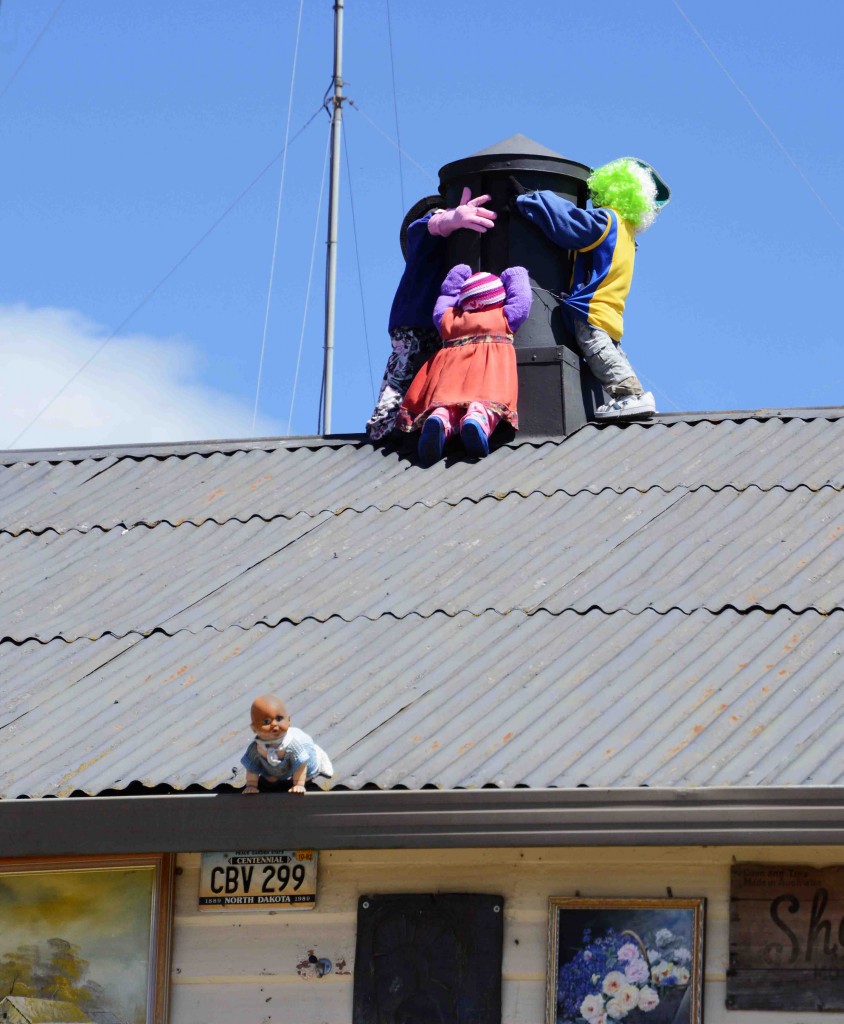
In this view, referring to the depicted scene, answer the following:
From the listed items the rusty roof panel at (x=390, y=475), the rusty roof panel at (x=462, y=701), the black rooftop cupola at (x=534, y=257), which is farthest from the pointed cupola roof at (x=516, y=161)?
the rusty roof panel at (x=462, y=701)

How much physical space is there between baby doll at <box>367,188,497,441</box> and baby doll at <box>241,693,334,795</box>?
3.91 metres

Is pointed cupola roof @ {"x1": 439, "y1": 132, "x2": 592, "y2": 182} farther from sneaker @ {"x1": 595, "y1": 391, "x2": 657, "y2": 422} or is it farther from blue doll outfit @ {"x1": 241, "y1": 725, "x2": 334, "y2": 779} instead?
blue doll outfit @ {"x1": 241, "y1": 725, "x2": 334, "y2": 779}

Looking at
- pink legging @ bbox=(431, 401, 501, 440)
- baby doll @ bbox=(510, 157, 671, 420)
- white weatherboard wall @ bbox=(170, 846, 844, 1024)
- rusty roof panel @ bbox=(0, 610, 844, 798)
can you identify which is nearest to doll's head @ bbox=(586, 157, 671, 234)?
baby doll @ bbox=(510, 157, 671, 420)

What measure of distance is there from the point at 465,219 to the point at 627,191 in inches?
37.6

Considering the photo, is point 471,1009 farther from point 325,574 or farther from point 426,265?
point 426,265

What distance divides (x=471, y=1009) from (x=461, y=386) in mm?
4184

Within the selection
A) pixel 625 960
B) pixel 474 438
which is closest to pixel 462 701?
pixel 625 960

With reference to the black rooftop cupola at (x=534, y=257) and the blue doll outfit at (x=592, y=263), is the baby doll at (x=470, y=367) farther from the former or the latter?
the blue doll outfit at (x=592, y=263)

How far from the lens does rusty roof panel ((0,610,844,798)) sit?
295 inches

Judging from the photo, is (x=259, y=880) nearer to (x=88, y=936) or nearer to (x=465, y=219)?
(x=88, y=936)

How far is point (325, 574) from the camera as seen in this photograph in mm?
9609

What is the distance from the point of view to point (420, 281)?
39.0 ft

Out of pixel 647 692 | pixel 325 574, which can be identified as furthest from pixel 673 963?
pixel 325 574

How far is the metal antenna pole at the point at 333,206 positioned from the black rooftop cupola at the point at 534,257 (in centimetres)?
401
